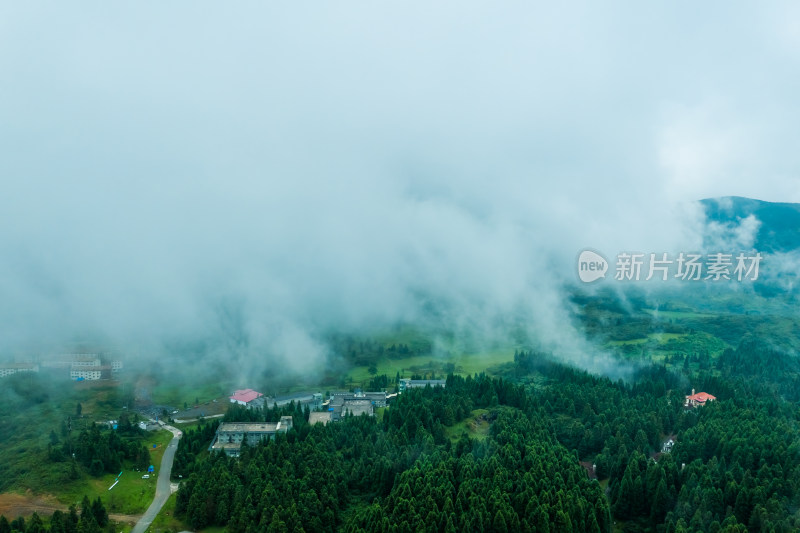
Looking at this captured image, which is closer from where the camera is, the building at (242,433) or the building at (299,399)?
the building at (242,433)

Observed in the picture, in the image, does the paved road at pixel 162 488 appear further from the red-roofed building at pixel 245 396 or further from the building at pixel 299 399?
the building at pixel 299 399

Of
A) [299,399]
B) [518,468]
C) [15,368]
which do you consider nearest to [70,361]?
[15,368]

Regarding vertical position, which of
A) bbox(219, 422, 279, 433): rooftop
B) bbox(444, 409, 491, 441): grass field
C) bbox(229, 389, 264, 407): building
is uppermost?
bbox(444, 409, 491, 441): grass field

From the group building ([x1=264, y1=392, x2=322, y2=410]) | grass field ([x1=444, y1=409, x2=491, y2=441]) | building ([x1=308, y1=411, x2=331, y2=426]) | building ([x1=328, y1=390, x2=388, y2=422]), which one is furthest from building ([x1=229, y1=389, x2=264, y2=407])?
grass field ([x1=444, y1=409, x2=491, y2=441])

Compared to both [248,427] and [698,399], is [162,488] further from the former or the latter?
[698,399]

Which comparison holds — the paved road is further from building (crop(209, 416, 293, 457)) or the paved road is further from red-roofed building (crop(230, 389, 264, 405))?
red-roofed building (crop(230, 389, 264, 405))

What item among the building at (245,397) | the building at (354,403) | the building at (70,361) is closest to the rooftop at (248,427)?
the building at (354,403)
